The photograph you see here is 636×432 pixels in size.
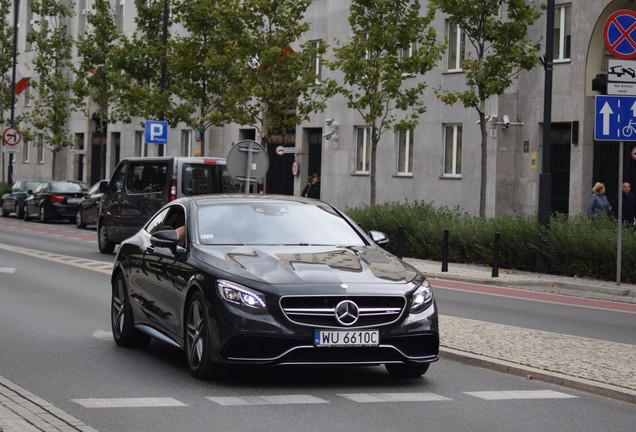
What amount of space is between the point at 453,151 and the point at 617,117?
65.0 feet

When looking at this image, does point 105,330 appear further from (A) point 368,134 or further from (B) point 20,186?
(B) point 20,186

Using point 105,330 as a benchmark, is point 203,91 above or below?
above

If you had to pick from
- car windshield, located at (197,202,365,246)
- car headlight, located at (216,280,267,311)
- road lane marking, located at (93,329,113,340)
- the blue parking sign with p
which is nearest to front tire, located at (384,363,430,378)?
car windshield, located at (197,202,365,246)

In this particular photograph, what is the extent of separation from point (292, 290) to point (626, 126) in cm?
1345

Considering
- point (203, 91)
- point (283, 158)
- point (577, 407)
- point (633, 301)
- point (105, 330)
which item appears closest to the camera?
point (577, 407)

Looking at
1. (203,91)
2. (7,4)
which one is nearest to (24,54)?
(7,4)

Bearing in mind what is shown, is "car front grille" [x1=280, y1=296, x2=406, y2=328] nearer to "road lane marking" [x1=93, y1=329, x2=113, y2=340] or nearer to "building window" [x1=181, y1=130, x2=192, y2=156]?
"road lane marking" [x1=93, y1=329, x2=113, y2=340]

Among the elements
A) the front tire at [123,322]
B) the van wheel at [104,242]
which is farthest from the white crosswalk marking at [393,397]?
the van wheel at [104,242]

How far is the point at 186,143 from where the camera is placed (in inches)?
2324

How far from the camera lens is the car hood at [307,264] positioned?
9805 millimetres

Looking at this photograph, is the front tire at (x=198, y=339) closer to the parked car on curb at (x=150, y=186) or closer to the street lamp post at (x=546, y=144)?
the parked car on curb at (x=150, y=186)

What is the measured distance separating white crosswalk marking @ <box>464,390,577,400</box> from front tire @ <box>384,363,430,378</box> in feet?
2.01

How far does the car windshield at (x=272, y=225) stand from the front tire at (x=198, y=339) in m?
0.74

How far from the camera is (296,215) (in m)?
11.5
